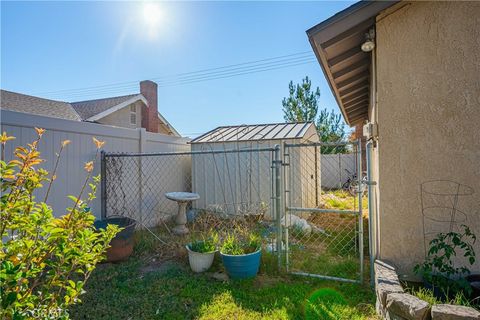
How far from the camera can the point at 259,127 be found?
26.1 ft

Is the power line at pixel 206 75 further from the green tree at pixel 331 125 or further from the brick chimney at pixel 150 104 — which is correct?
the green tree at pixel 331 125

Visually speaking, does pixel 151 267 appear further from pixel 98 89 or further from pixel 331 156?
pixel 98 89

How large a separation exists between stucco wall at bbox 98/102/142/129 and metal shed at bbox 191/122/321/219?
29.3 ft

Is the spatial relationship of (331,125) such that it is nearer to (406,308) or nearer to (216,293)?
(216,293)

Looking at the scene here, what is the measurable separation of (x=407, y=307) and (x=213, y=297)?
207cm

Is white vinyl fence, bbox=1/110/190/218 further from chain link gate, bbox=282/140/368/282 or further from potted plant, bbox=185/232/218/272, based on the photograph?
chain link gate, bbox=282/140/368/282

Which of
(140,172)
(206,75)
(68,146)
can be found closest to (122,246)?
(68,146)

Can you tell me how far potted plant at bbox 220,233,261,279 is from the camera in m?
3.61

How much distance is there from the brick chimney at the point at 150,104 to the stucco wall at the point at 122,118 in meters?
0.77

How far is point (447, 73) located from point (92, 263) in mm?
3906

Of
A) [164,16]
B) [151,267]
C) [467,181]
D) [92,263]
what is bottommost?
[151,267]

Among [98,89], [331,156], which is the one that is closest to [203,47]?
[331,156]

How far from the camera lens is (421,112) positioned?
301cm

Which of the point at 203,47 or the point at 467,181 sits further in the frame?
the point at 203,47
